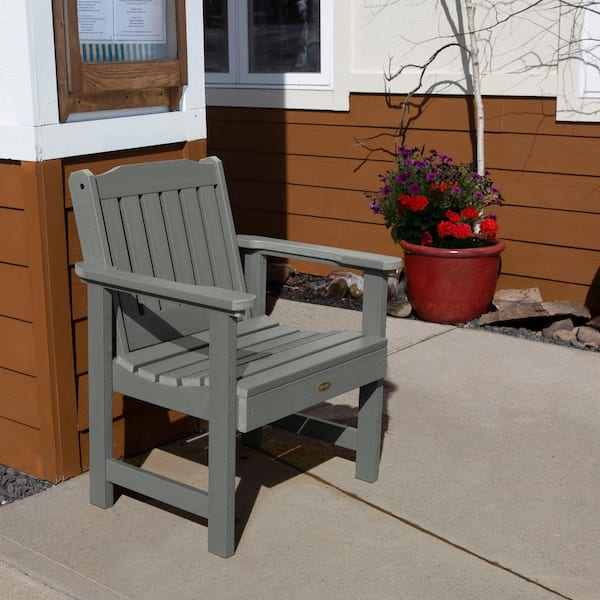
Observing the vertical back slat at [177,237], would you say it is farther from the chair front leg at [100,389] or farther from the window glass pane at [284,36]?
the window glass pane at [284,36]

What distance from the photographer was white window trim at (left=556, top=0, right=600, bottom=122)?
4887 millimetres

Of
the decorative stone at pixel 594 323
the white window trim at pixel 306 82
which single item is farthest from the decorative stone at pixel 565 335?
the white window trim at pixel 306 82

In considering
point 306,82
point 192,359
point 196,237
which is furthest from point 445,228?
point 192,359

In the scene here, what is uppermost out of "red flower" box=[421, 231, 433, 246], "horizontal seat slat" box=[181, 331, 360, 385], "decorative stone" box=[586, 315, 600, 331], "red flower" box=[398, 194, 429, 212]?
"red flower" box=[398, 194, 429, 212]

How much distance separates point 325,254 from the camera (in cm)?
322

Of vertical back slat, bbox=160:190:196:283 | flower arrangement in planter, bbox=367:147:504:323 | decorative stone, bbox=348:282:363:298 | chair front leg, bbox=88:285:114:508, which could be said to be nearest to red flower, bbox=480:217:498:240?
flower arrangement in planter, bbox=367:147:504:323

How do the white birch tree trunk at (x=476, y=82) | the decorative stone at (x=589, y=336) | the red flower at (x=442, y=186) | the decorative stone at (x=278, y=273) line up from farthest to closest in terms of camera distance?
the decorative stone at (x=278, y=273)
the white birch tree trunk at (x=476, y=82)
the red flower at (x=442, y=186)
the decorative stone at (x=589, y=336)

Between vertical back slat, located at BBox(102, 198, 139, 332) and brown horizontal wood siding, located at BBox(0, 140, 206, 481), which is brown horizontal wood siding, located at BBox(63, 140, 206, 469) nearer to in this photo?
brown horizontal wood siding, located at BBox(0, 140, 206, 481)

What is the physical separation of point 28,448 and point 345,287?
2543 millimetres

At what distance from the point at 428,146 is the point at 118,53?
2.65 meters

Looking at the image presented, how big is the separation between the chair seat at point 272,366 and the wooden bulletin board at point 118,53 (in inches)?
30.5

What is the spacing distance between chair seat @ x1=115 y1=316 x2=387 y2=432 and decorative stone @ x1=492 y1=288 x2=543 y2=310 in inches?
80.6

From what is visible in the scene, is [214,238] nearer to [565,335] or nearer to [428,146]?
[565,335]

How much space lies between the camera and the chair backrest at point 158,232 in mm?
2984
